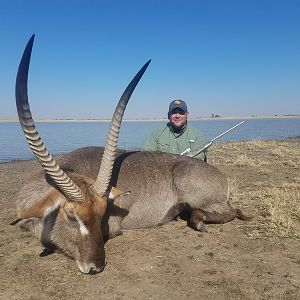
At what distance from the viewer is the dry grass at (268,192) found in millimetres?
6352

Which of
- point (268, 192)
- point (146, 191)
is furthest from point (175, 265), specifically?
point (268, 192)

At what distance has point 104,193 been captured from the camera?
485cm

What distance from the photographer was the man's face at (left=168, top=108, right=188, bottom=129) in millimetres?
8836

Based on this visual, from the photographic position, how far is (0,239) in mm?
6055

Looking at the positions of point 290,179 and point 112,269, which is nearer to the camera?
point 112,269

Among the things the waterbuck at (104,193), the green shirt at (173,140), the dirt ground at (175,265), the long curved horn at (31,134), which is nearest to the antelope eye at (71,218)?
the waterbuck at (104,193)

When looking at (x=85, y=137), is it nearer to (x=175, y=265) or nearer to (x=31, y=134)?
(x=175, y=265)

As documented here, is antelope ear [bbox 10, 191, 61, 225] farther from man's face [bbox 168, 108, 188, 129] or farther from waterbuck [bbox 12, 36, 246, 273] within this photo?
man's face [bbox 168, 108, 188, 129]

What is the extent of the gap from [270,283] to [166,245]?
70.0 inches

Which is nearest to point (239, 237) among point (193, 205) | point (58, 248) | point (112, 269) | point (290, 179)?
point (193, 205)

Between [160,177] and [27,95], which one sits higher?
[27,95]

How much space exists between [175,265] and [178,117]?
445 centimetres

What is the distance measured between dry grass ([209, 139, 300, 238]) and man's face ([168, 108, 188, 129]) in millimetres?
2037

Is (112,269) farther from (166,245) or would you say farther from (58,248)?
(166,245)
